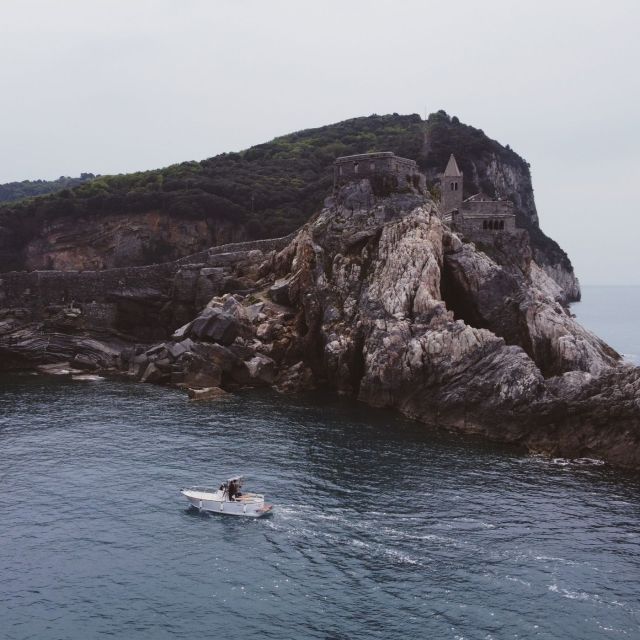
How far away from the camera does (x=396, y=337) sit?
247 ft

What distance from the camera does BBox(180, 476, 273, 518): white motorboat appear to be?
46531mm

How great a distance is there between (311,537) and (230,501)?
714cm

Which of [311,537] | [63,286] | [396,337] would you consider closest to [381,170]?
[396,337]

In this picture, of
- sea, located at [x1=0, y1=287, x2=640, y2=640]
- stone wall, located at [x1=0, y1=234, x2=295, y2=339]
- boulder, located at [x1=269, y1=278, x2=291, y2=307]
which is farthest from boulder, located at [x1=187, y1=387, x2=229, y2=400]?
stone wall, located at [x1=0, y1=234, x2=295, y2=339]

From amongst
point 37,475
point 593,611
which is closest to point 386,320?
point 37,475

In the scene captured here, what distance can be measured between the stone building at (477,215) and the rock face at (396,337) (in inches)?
150

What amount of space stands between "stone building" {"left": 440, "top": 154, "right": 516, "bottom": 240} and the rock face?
12.5ft

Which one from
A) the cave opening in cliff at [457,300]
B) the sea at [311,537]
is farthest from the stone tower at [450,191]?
the sea at [311,537]

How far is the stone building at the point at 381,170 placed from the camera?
94.8m

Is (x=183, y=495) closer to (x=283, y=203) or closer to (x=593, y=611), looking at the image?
(x=593, y=611)

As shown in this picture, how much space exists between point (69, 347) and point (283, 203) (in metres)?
69.1

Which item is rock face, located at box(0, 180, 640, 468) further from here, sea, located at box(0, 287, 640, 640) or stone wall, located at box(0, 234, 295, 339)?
sea, located at box(0, 287, 640, 640)

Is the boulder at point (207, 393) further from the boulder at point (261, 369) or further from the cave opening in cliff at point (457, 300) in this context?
the cave opening in cliff at point (457, 300)

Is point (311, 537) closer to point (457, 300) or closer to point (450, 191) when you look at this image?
point (457, 300)
